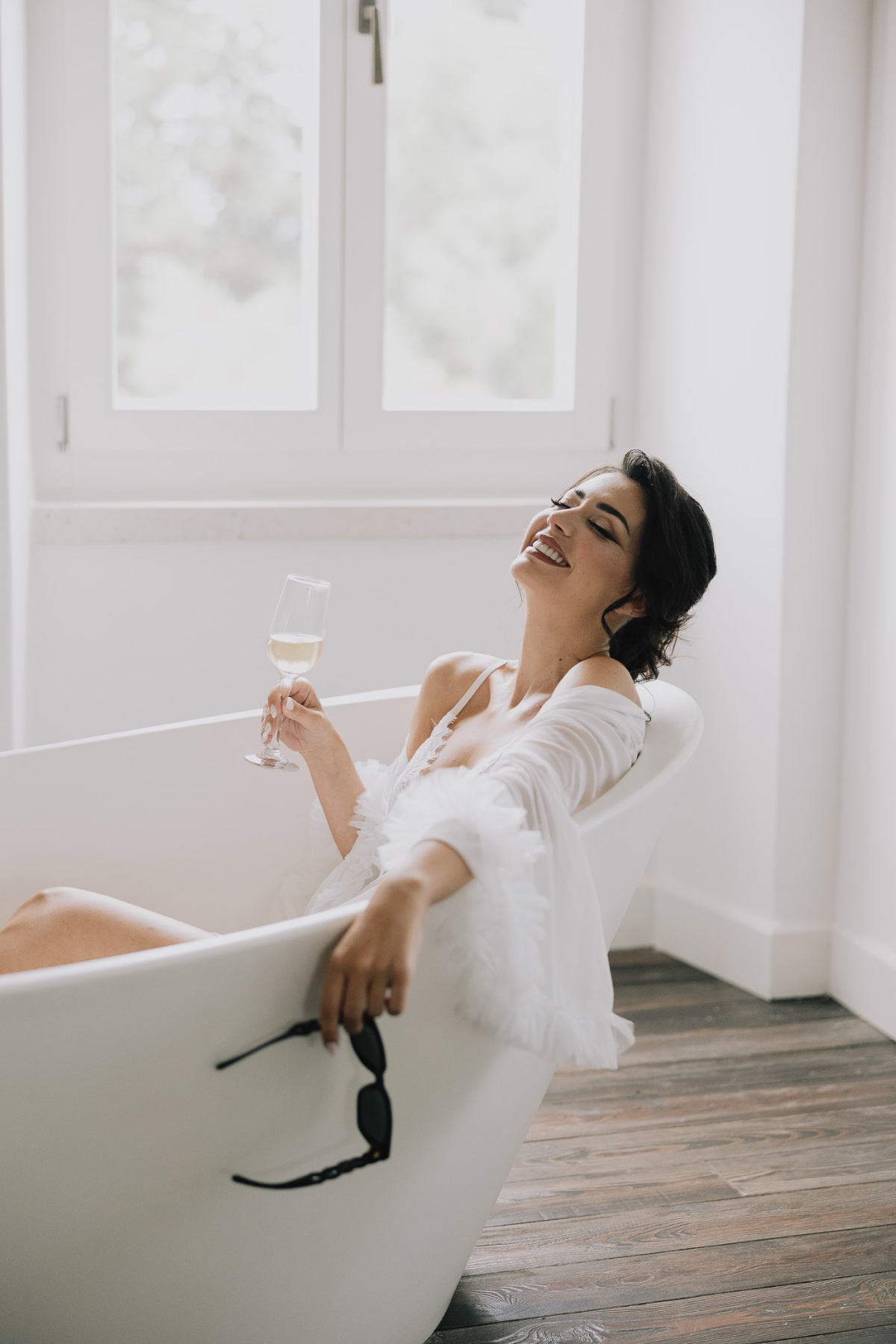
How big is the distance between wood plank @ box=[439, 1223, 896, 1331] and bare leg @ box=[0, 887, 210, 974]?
2.09 feet

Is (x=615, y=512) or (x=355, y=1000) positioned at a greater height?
(x=615, y=512)

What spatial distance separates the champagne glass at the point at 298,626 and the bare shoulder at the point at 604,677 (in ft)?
1.04

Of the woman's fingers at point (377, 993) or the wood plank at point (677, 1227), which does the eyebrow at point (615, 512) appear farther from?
the wood plank at point (677, 1227)

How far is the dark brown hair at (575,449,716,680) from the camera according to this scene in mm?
1656

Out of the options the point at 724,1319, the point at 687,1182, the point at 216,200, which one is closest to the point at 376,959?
the point at 724,1319

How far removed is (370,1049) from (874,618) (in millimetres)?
1709

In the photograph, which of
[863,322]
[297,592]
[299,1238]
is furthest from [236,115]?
[299,1238]

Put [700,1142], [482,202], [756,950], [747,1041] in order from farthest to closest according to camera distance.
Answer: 1. [482,202]
2. [756,950]
3. [747,1041]
4. [700,1142]

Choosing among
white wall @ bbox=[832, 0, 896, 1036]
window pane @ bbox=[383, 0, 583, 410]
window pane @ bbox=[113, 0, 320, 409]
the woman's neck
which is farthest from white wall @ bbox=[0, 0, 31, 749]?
white wall @ bbox=[832, 0, 896, 1036]

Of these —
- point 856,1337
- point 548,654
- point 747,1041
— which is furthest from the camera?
point 747,1041

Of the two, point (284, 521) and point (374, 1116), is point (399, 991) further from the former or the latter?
point (284, 521)

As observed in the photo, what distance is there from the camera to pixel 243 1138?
3.89 feet

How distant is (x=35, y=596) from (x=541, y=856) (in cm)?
161

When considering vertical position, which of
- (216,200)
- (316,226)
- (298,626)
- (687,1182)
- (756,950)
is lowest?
(687,1182)
